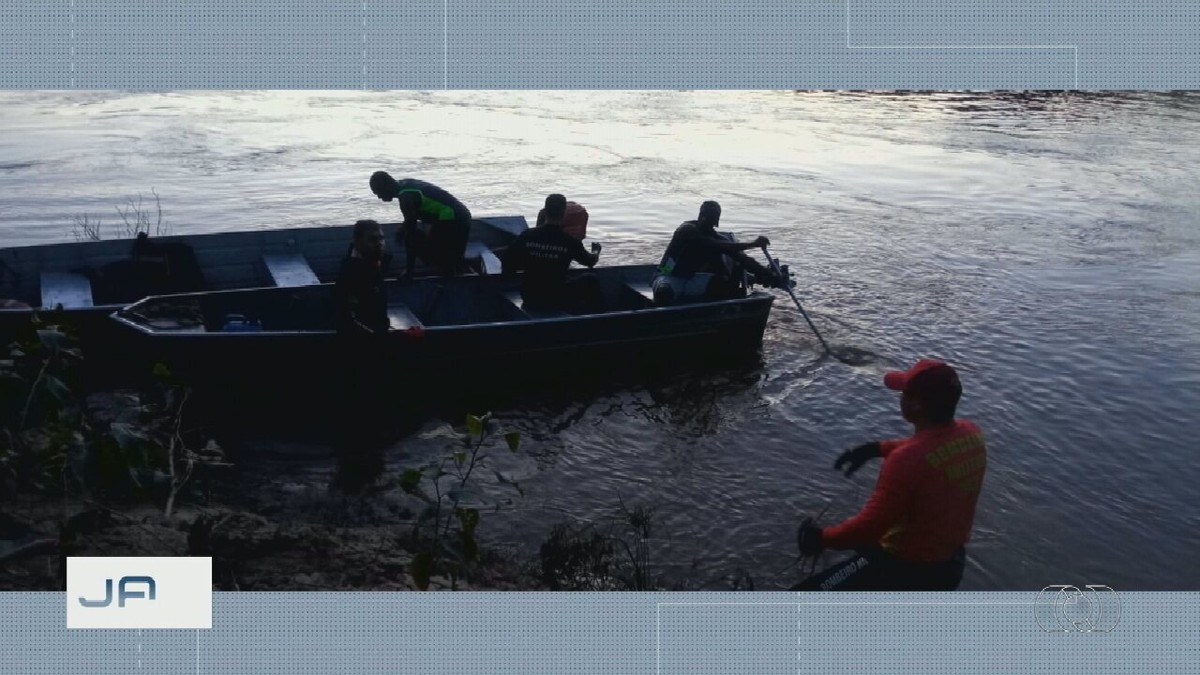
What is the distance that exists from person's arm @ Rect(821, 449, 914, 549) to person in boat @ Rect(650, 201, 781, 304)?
22.4 feet

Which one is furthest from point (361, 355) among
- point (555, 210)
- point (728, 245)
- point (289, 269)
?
point (728, 245)

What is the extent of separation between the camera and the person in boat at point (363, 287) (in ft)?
30.6

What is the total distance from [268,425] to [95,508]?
3.24 m

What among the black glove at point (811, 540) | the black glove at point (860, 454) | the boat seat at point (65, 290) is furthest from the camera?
the boat seat at point (65, 290)

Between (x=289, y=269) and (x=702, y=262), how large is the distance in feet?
15.1

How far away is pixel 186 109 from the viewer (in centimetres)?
2889

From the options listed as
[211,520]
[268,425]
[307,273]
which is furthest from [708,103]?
[211,520]

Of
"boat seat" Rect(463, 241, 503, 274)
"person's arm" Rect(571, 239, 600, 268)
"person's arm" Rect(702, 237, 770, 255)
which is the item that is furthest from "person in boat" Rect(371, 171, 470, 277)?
"person's arm" Rect(702, 237, 770, 255)

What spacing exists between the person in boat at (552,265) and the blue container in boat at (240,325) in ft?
8.85

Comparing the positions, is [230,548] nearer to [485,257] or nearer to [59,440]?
[59,440]

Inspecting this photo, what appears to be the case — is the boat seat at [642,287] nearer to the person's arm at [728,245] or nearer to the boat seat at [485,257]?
the person's arm at [728,245]

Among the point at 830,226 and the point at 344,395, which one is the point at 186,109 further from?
the point at 344,395

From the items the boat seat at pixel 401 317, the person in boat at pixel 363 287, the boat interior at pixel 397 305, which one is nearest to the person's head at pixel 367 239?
the person in boat at pixel 363 287

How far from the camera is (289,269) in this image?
1245cm
